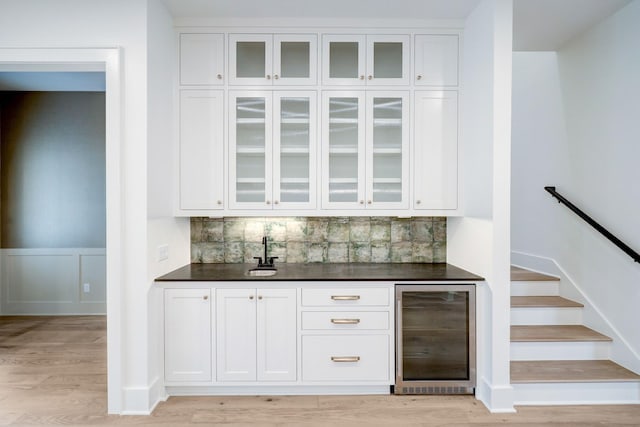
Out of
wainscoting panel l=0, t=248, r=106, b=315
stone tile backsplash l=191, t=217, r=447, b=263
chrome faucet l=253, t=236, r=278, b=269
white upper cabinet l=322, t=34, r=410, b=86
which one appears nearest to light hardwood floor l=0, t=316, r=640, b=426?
chrome faucet l=253, t=236, r=278, b=269

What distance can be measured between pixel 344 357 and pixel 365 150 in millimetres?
1567

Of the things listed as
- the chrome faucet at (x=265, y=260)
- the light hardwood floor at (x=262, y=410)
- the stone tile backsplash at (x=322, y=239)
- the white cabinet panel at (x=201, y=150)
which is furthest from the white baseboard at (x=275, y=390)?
the white cabinet panel at (x=201, y=150)

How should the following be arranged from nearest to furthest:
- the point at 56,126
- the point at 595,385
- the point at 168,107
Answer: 1. the point at 595,385
2. the point at 168,107
3. the point at 56,126

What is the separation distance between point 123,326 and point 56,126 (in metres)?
3.43

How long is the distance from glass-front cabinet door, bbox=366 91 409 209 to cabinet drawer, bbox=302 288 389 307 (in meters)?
0.69

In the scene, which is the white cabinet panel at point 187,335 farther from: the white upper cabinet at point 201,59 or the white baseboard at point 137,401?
the white upper cabinet at point 201,59

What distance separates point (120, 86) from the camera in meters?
2.39

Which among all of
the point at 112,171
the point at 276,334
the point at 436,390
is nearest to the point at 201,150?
the point at 112,171

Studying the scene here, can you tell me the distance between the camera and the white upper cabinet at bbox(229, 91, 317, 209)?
9.35ft

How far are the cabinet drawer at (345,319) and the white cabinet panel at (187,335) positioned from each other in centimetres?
72

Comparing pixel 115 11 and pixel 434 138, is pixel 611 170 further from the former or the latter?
pixel 115 11

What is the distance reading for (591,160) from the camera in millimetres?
3047

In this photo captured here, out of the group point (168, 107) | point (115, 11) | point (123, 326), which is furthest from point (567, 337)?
point (115, 11)

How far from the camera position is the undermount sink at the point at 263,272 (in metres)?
2.79
